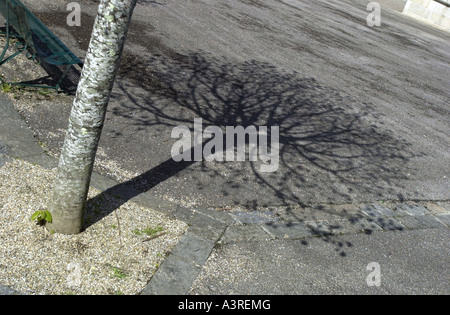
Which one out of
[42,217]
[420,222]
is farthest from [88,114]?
[420,222]

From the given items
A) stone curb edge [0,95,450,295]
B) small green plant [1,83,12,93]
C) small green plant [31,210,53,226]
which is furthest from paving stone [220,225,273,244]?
small green plant [1,83,12,93]

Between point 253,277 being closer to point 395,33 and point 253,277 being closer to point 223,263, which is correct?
point 223,263

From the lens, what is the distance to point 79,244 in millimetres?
4309

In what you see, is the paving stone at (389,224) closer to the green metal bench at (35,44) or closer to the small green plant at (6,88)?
the green metal bench at (35,44)

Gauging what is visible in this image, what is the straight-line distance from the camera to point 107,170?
18.2 ft

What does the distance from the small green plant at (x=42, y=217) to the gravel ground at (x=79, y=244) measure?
67 mm

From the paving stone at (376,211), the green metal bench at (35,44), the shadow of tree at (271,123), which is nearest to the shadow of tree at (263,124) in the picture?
the shadow of tree at (271,123)

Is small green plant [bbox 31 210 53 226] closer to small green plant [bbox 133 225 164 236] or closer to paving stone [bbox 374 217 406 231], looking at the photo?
small green plant [bbox 133 225 164 236]

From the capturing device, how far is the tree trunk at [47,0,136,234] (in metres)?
3.83

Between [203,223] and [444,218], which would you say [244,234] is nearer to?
[203,223]

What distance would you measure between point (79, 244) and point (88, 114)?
48.2 inches

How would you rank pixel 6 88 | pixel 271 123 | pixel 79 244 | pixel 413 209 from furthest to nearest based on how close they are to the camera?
pixel 271 123 → pixel 413 209 → pixel 6 88 → pixel 79 244

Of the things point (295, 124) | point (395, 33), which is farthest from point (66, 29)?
point (395, 33)
